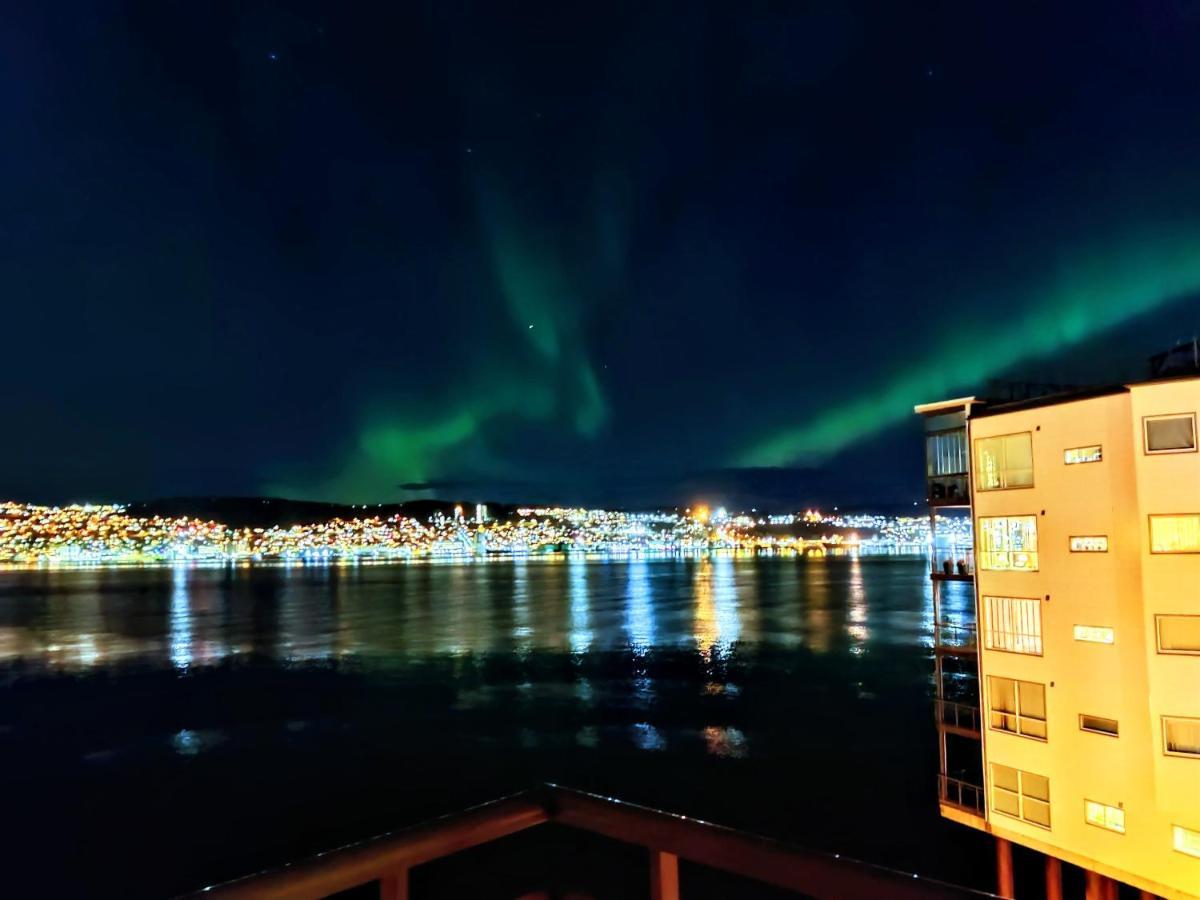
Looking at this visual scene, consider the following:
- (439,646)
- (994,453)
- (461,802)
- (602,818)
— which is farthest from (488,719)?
(602,818)

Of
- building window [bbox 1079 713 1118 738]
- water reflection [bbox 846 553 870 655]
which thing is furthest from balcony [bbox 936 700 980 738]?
water reflection [bbox 846 553 870 655]

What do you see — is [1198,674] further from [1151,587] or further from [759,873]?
[759,873]

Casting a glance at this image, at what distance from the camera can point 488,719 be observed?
28.6 metres

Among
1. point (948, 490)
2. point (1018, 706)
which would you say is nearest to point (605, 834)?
point (1018, 706)

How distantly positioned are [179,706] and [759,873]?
3535 centimetres

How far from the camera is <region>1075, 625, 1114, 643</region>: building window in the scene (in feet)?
35.6

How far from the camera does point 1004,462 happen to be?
494 inches

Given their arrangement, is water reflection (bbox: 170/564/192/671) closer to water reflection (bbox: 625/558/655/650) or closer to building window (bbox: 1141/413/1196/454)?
water reflection (bbox: 625/558/655/650)

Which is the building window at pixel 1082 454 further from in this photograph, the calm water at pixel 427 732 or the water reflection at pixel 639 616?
the water reflection at pixel 639 616

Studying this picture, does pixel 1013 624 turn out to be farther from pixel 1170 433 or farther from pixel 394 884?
pixel 394 884

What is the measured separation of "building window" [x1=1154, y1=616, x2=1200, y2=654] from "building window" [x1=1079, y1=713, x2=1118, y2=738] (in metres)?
1.17

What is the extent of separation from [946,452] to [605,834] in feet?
43.9

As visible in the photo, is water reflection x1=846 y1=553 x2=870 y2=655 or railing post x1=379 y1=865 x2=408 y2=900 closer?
railing post x1=379 y1=865 x2=408 y2=900

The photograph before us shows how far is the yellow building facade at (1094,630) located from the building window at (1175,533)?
2 cm
